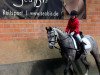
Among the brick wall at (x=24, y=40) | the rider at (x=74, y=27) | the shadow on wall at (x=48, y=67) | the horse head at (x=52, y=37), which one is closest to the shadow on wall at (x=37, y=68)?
the shadow on wall at (x=48, y=67)

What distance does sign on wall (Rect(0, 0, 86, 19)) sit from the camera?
1162 cm

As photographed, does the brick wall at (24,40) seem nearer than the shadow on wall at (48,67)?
Yes

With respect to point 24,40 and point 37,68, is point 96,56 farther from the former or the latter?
point 24,40

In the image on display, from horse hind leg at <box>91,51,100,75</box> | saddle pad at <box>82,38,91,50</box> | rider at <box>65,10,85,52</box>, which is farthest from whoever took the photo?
horse hind leg at <box>91,51,100,75</box>

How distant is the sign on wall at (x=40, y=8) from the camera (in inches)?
457

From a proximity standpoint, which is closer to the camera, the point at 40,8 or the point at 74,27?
the point at 74,27

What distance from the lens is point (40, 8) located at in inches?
480

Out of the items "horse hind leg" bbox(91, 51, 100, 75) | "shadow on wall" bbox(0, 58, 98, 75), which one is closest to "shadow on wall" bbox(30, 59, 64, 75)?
"shadow on wall" bbox(0, 58, 98, 75)

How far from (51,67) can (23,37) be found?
1.27 metres

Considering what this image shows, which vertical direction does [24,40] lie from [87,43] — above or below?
above

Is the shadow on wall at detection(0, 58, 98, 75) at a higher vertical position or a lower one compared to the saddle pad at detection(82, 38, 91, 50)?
lower

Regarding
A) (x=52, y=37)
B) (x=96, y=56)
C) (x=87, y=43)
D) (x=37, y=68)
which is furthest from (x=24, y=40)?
(x=96, y=56)

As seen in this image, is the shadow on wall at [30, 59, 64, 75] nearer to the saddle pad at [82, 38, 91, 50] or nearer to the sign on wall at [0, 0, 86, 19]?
the saddle pad at [82, 38, 91, 50]

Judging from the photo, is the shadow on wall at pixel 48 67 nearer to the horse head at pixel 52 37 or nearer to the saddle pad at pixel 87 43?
the saddle pad at pixel 87 43
